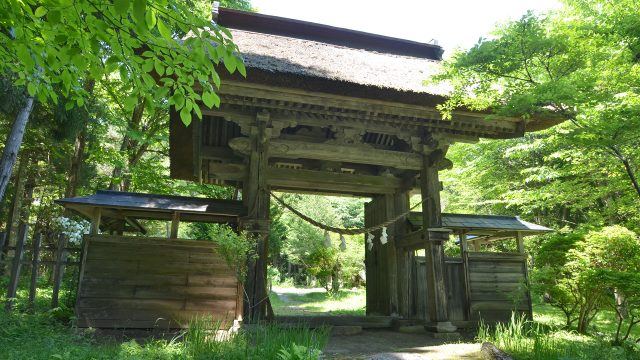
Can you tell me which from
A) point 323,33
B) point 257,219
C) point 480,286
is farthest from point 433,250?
point 323,33

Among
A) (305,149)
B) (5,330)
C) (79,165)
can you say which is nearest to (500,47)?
(305,149)

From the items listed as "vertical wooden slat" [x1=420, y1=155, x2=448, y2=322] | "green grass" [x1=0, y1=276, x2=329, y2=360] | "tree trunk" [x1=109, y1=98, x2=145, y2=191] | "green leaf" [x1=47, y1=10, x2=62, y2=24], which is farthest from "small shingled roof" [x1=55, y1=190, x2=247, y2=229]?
"tree trunk" [x1=109, y1=98, x2=145, y2=191]

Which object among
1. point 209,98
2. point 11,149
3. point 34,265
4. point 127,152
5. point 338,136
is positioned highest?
point 127,152

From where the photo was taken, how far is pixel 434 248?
7.03 m

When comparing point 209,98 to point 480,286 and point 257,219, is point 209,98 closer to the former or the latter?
point 257,219

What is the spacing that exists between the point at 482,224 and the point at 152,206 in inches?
241

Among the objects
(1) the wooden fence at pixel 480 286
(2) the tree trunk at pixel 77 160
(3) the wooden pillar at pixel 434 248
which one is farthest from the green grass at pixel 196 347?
(2) the tree trunk at pixel 77 160

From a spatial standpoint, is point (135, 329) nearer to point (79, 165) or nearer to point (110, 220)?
point (110, 220)

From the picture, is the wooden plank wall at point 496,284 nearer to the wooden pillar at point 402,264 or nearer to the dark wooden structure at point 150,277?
the wooden pillar at point 402,264

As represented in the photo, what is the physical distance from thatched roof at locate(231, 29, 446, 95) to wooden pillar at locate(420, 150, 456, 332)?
1.56 m

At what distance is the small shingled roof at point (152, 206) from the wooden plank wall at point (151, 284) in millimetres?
513

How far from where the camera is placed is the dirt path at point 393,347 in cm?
472

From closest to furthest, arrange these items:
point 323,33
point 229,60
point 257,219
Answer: point 229,60 < point 257,219 < point 323,33

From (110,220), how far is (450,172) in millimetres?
12120
